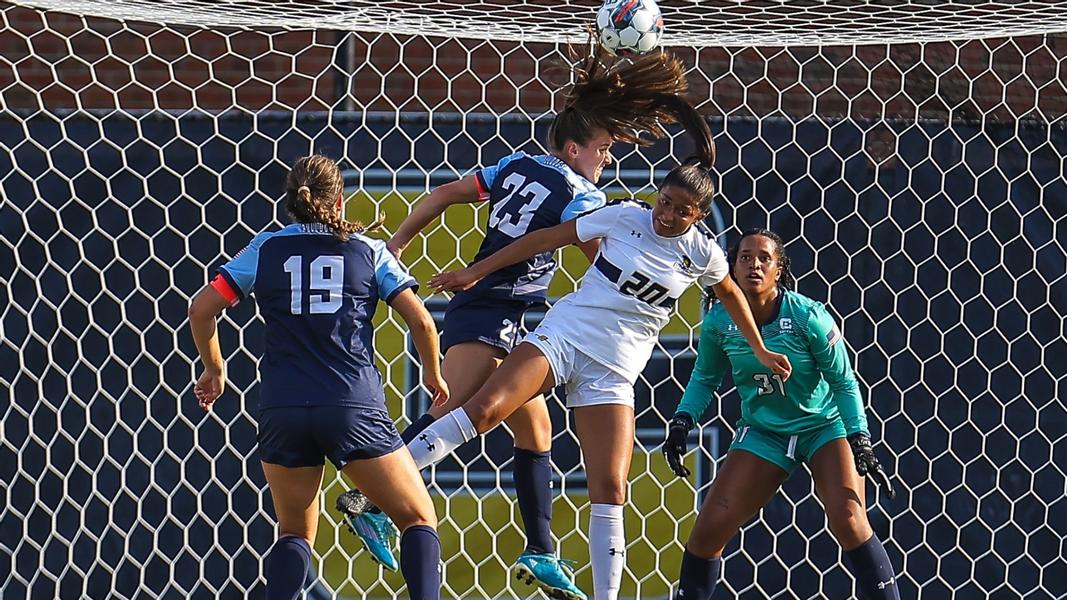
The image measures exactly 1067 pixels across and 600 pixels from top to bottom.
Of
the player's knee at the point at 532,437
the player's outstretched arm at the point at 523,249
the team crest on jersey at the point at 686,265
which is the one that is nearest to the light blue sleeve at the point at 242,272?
the player's outstretched arm at the point at 523,249

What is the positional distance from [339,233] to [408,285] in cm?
21

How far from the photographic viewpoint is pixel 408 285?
343cm

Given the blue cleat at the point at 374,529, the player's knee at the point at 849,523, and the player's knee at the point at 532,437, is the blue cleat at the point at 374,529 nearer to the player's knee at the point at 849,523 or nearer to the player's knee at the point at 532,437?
the player's knee at the point at 532,437

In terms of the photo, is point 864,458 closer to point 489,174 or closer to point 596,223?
point 596,223

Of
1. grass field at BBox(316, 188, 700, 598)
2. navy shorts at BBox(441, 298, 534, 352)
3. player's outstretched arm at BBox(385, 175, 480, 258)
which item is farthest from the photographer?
grass field at BBox(316, 188, 700, 598)

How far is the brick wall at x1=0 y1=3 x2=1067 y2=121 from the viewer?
5051 millimetres

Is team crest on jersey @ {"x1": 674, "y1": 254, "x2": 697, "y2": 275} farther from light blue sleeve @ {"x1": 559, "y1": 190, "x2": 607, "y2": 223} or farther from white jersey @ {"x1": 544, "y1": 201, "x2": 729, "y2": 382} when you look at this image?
light blue sleeve @ {"x1": 559, "y1": 190, "x2": 607, "y2": 223}

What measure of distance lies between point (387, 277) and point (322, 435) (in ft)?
1.37

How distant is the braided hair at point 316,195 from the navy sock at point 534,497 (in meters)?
0.92

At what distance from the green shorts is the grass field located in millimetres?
644

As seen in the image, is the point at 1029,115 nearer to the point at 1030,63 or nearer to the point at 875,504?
the point at 1030,63

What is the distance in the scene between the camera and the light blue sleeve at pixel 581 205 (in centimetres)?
378

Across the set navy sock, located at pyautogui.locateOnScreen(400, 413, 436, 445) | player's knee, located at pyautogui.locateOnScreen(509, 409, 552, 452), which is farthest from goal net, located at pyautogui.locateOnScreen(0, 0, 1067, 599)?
navy sock, located at pyautogui.locateOnScreen(400, 413, 436, 445)

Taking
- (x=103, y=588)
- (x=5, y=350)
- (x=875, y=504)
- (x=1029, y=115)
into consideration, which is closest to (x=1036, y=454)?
(x=875, y=504)
